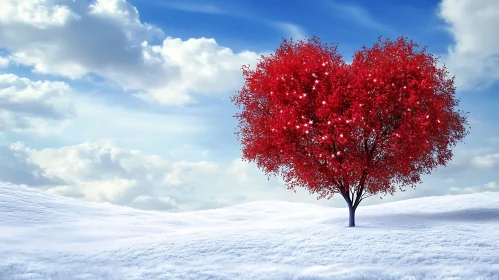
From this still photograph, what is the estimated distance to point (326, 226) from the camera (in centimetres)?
2494

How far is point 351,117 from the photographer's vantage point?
23188 millimetres

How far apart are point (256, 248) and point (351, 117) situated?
7301 millimetres

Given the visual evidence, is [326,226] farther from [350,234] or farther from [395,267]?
[395,267]

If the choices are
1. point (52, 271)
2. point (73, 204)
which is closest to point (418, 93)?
point (52, 271)

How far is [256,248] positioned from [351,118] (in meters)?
7.21

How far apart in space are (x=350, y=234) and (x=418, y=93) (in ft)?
23.2

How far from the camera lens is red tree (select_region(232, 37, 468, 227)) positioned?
→ 23281 millimetres

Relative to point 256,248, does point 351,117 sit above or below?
above

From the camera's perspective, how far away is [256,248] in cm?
2000

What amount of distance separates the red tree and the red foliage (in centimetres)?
4

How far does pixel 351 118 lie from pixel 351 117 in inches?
4.8

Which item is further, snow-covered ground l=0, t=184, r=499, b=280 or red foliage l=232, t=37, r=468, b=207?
red foliage l=232, t=37, r=468, b=207

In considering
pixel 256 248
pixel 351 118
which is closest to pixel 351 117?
pixel 351 118

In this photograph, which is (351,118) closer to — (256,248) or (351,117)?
(351,117)
